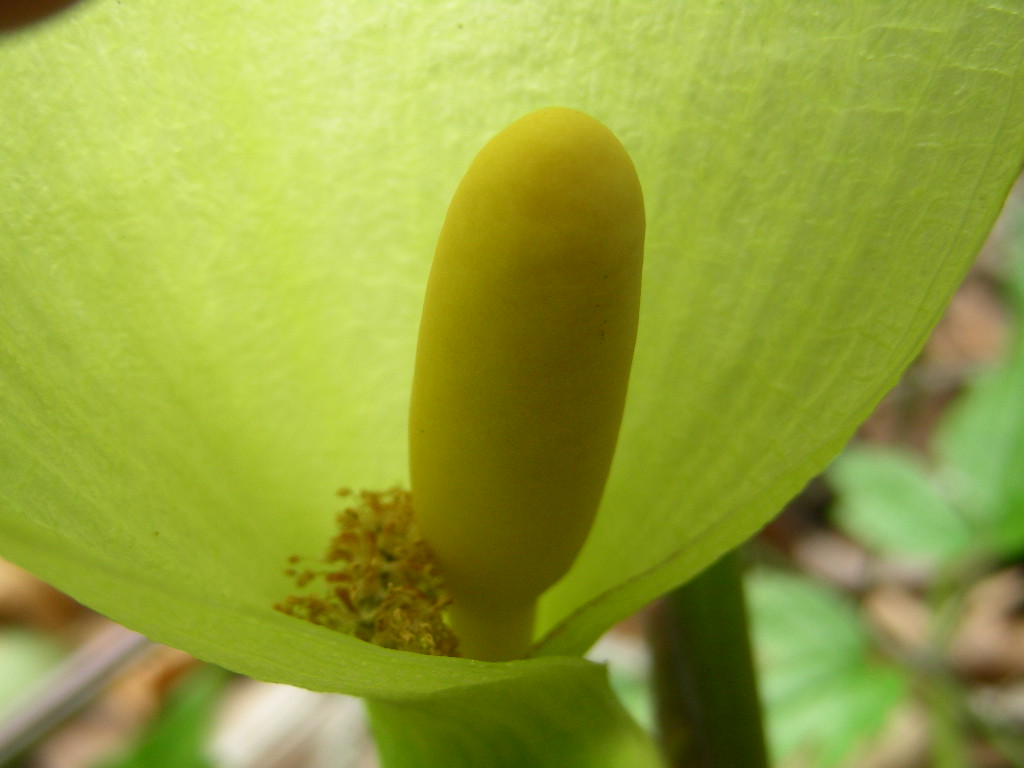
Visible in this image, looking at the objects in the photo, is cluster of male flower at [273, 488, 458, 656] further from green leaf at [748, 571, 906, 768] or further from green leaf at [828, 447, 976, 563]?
green leaf at [828, 447, 976, 563]

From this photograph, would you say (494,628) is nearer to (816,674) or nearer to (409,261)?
(409,261)

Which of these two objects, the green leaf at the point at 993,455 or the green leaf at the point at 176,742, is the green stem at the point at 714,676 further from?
the green leaf at the point at 993,455

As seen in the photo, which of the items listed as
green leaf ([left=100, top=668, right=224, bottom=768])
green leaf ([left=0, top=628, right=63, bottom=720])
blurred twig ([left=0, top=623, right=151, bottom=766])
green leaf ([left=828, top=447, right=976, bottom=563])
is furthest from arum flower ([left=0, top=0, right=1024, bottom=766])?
green leaf ([left=0, top=628, right=63, bottom=720])

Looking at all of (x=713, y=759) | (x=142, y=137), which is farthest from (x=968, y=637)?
(x=142, y=137)

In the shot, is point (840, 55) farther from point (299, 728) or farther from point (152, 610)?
point (299, 728)

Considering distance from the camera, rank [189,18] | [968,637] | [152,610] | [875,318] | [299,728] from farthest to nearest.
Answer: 1. [968,637]
2. [299,728]
3. [189,18]
4. [875,318]
5. [152,610]
